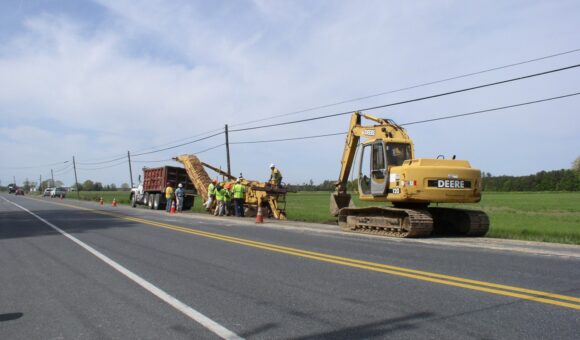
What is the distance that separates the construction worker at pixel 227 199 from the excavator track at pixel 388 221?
9343mm

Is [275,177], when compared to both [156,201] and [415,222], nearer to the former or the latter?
[415,222]

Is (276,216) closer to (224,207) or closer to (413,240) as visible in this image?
(224,207)

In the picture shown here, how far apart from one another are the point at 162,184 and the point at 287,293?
88.5ft

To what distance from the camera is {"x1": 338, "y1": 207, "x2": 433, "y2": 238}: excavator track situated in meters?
13.2

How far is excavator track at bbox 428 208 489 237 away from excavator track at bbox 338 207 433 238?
1208 mm

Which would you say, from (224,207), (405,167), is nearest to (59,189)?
(224,207)

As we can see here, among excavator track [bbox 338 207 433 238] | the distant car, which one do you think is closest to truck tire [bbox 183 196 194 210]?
excavator track [bbox 338 207 433 238]

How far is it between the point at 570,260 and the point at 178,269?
7058 mm

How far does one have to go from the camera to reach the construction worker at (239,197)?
23.5 meters

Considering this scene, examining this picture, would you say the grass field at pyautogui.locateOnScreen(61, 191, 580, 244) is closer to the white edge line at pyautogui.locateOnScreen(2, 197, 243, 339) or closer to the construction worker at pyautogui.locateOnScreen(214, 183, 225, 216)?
the construction worker at pyautogui.locateOnScreen(214, 183, 225, 216)

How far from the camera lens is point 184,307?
221 inches

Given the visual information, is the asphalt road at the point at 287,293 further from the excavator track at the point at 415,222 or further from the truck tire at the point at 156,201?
the truck tire at the point at 156,201

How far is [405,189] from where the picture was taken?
534 inches

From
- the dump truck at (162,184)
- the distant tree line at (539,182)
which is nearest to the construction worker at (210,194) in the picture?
the dump truck at (162,184)
